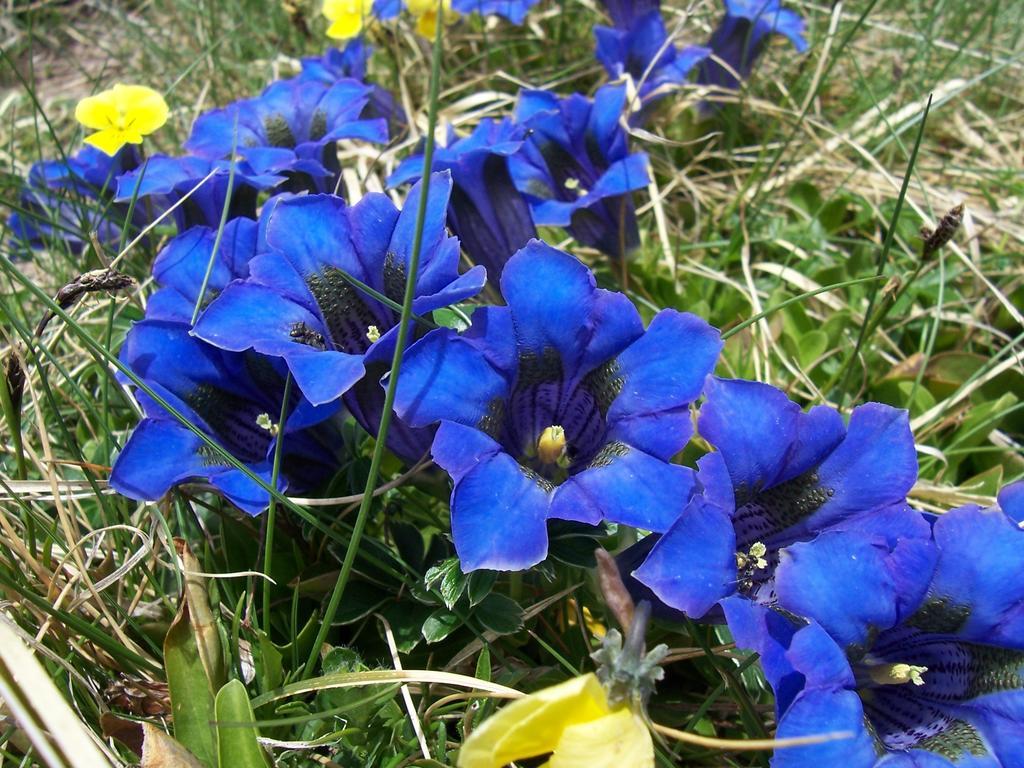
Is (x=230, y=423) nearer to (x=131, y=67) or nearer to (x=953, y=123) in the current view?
(x=131, y=67)

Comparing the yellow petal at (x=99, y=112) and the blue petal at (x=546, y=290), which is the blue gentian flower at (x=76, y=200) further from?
the blue petal at (x=546, y=290)

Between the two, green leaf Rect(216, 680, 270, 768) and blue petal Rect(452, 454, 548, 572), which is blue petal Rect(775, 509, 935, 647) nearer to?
blue petal Rect(452, 454, 548, 572)

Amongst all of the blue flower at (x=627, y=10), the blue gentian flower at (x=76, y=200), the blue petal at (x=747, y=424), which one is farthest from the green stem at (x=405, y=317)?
the blue flower at (x=627, y=10)

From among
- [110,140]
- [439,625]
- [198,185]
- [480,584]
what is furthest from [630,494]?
[110,140]

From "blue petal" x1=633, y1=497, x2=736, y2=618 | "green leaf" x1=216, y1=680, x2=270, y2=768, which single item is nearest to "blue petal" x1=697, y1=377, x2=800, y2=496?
"blue petal" x1=633, y1=497, x2=736, y2=618

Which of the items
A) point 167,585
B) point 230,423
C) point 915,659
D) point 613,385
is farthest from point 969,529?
point 167,585

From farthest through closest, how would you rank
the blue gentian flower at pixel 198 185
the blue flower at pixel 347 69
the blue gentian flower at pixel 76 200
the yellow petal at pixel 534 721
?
the blue flower at pixel 347 69 < the blue gentian flower at pixel 76 200 < the blue gentian flower at pixel 198 185 < the yellow petal at pixel 534 721

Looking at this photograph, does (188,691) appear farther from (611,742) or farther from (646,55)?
(646,55)
